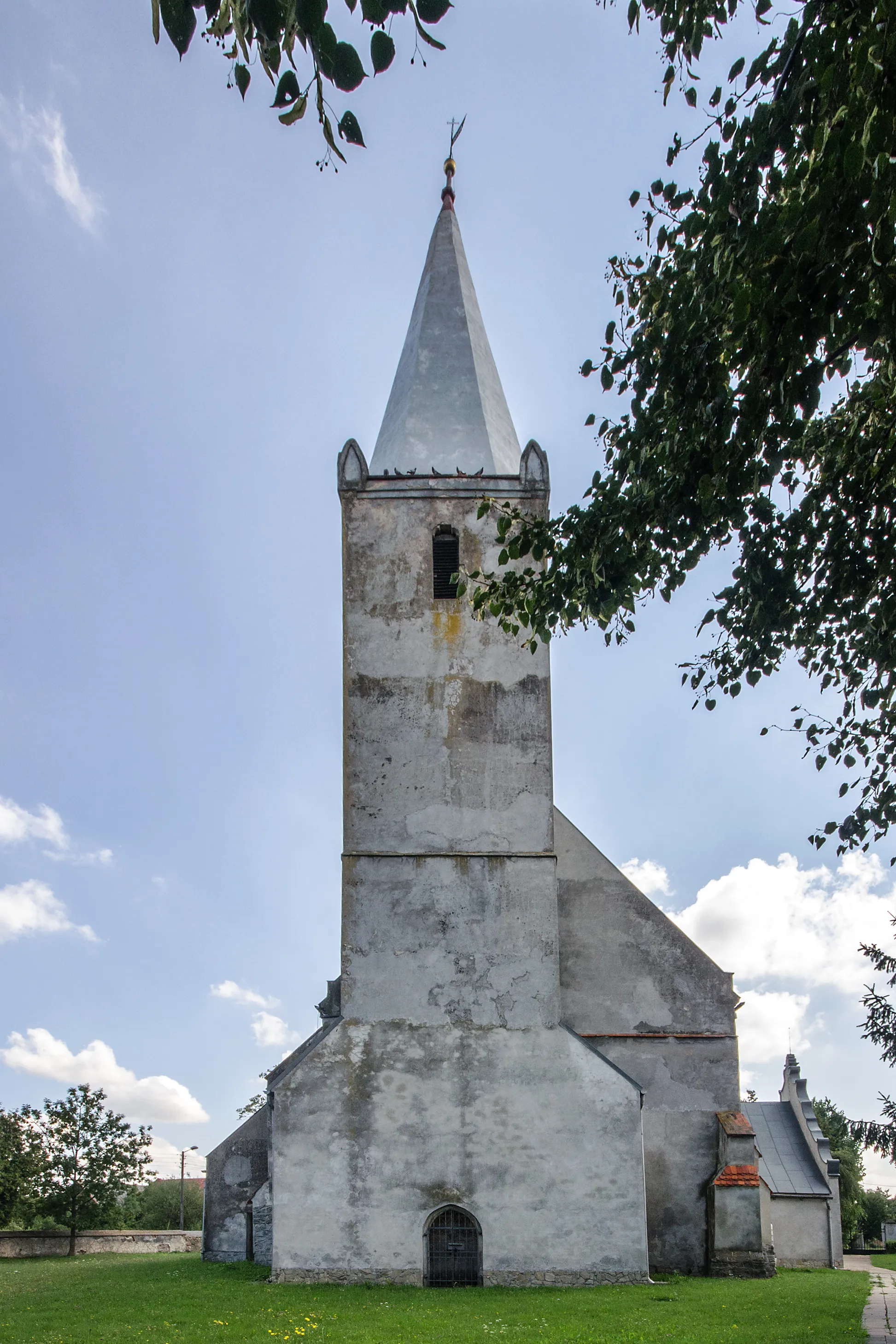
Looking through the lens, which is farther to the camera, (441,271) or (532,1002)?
(441,271)

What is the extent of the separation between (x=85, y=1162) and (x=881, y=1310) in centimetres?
2431

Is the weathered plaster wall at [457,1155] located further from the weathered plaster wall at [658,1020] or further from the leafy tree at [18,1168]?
the leafy tree at [18,1168]

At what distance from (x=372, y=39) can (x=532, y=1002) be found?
1490cm

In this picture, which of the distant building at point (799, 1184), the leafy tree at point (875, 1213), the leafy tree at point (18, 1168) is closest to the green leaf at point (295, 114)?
the distant building at point (799, 1184)

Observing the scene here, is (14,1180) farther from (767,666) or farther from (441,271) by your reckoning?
(767,666)

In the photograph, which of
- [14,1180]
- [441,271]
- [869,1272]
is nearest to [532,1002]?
[869,1272]

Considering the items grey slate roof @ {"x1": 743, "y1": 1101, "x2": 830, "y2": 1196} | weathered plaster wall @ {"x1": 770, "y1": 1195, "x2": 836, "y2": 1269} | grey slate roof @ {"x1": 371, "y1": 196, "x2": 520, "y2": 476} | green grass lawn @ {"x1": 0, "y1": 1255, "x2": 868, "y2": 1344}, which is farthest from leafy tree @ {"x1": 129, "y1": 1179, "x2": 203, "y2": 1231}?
grey slate roof @ {"x1": 371, "y1": 196, "x2": 520, "y2": 476}

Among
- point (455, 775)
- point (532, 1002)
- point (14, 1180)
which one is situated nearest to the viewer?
point (532, 1002)

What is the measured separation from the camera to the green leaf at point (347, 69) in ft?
13.2

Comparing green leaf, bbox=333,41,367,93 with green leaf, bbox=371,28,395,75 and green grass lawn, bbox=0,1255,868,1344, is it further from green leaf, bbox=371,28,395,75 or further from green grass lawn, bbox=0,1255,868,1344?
green grass lawn, bbox=0,1255,868,1344

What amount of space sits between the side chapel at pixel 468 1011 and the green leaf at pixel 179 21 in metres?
14.7

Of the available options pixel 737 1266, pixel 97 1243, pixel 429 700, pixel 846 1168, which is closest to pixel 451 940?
pixel 429 700

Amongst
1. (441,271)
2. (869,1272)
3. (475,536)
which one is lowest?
(869,1272)

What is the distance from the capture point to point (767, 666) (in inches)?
404
